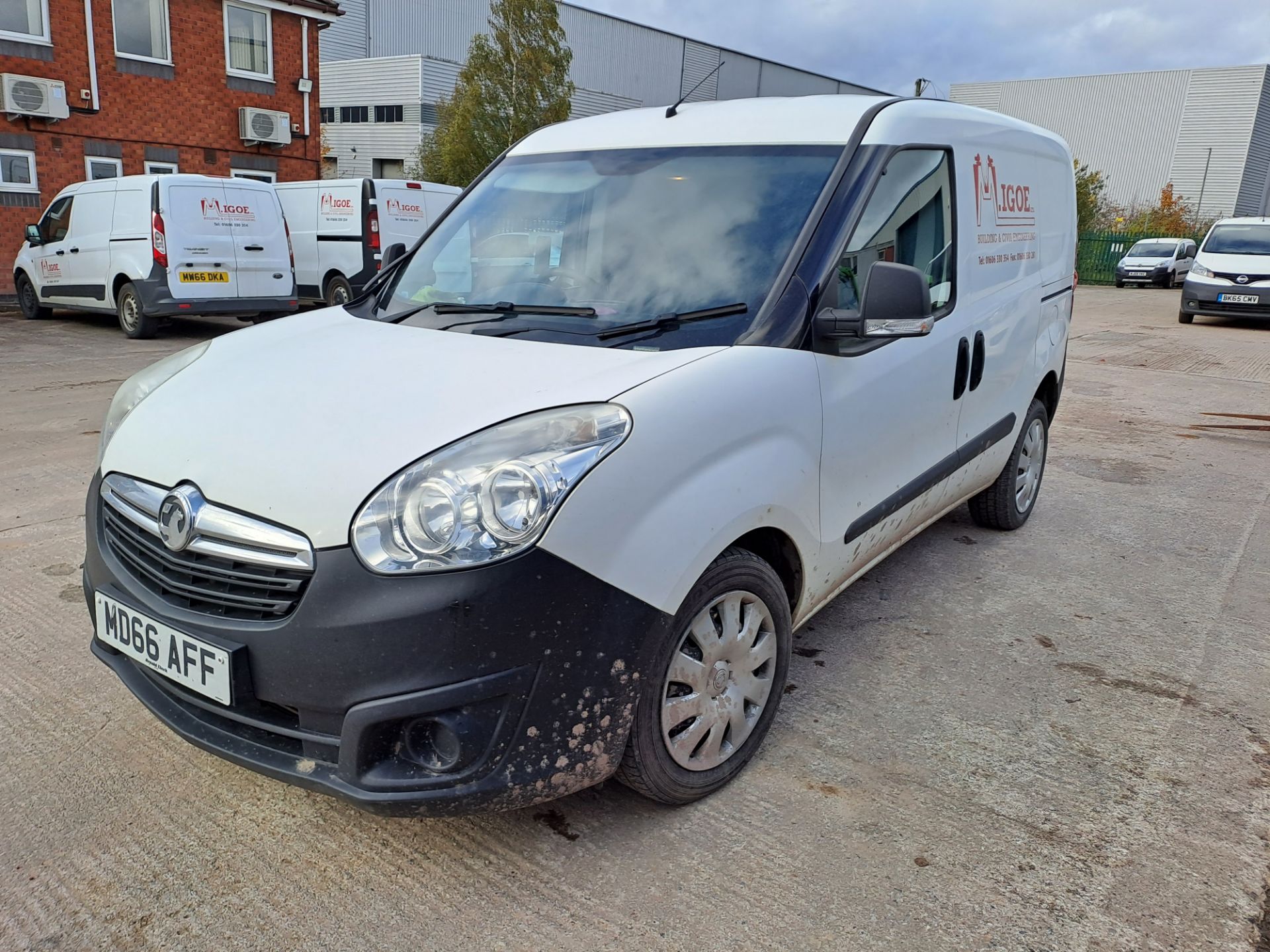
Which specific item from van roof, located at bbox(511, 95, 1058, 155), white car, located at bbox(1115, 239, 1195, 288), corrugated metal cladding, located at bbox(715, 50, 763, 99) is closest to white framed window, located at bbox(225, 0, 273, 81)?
van roof, located at bbox(511, 95, 1058, 155)

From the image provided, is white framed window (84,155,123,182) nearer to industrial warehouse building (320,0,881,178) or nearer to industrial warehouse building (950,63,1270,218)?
industrial warehouse building (320,0,881,178)

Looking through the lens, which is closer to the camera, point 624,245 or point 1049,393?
point 624,245

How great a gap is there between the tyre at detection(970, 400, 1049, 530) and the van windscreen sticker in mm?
852

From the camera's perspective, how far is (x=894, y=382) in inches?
122

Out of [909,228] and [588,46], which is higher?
[588,46]

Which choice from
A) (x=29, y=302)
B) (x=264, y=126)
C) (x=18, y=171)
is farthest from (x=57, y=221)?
(x=264, y=126)

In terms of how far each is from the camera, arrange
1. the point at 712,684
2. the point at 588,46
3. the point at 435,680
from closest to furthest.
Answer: the point at 435,680, the point at 712,684, the point at 588,46

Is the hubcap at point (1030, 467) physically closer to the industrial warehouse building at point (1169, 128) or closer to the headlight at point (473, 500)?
the headlight at point (473, 500)

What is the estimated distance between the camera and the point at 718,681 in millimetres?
2498

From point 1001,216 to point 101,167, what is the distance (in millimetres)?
17876

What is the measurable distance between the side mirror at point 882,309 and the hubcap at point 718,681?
2.58 feet

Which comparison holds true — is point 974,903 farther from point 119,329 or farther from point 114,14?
point 114,14

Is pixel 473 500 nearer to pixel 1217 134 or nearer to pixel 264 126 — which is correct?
pixel 264 126

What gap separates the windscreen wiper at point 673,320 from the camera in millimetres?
2641
